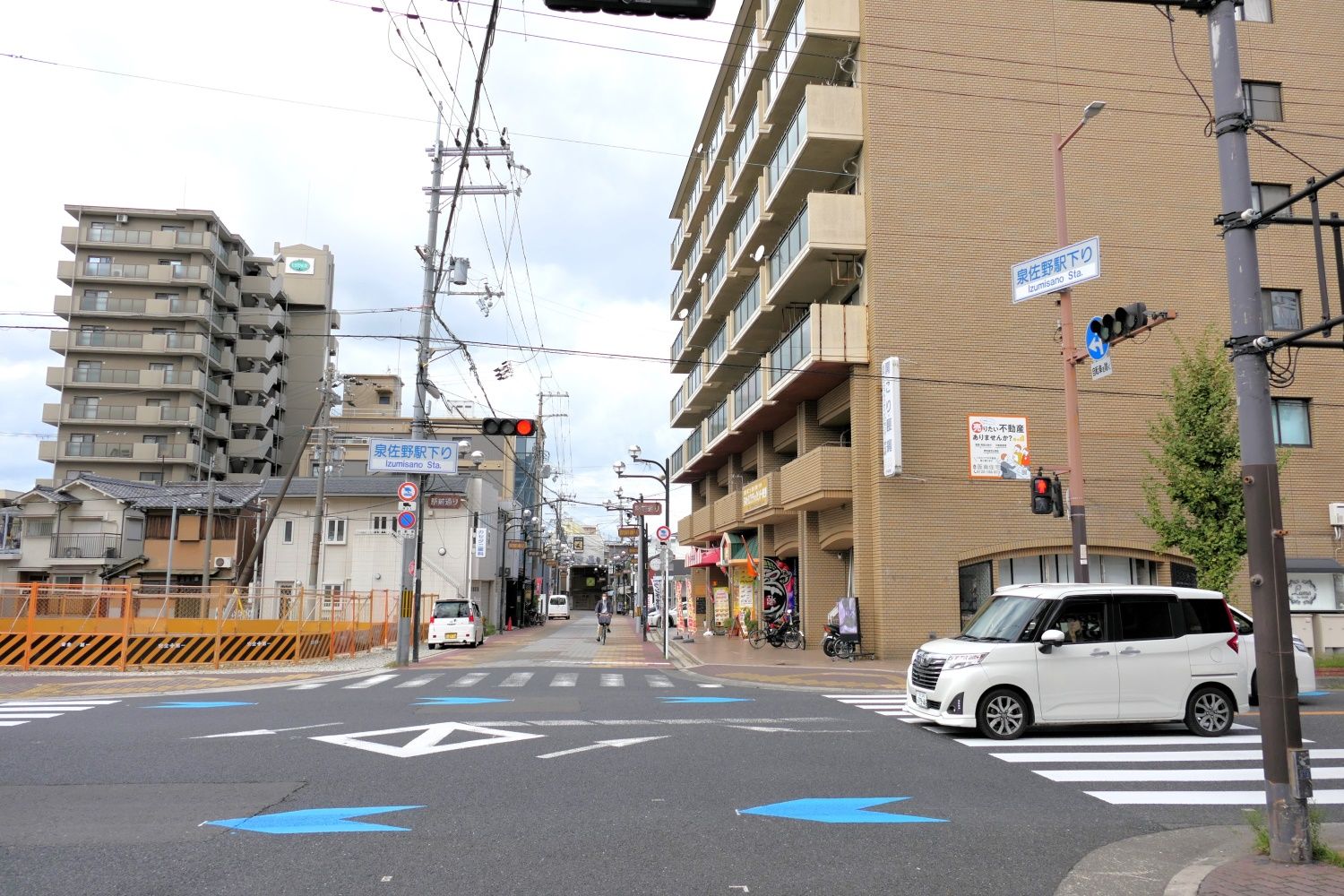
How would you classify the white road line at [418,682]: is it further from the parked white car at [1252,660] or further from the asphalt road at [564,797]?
the parked white car at [1252,660]

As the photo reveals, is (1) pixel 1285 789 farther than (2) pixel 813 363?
No

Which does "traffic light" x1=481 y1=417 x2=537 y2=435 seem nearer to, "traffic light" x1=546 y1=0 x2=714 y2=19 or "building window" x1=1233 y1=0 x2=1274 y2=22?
"traffic light" x1=546 y1=0 x2=714 y2=19

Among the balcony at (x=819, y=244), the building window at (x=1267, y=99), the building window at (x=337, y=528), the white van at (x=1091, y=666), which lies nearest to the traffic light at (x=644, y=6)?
the white van at (x=1091, y=666)

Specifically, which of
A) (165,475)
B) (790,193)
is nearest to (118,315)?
(165,475)

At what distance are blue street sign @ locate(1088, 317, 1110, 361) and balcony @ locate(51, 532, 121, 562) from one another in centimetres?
4820

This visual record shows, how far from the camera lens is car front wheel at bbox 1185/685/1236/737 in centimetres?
1119

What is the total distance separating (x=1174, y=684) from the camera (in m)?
11.1

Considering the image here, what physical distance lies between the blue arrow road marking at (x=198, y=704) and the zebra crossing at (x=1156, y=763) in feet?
33.7

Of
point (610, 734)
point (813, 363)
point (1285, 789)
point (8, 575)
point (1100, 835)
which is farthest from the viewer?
point (8, 575)

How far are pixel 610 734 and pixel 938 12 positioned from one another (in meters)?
22.3

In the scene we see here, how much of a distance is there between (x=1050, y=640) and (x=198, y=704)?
12550 millimetres

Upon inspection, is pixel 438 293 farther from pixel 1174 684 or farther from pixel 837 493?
pixel 1174 684

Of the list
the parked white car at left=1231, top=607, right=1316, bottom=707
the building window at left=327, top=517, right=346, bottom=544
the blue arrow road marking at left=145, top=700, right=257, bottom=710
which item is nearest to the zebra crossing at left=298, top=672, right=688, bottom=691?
the blue arrow road marking at left=145, top=700, right=257, bottom=710

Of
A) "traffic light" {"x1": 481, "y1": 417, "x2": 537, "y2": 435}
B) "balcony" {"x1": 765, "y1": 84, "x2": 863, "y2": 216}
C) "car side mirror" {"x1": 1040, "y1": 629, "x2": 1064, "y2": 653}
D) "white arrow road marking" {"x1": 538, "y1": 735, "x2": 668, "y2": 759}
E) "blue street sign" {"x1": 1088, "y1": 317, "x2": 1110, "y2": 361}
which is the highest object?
"balcony" {"x1": 765, "y1": 84, "x2": 863, "y2": 216}
